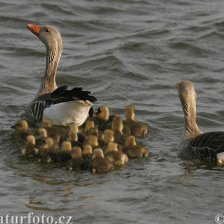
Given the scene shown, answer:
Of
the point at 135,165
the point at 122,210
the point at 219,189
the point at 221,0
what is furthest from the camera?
the point at 221,0

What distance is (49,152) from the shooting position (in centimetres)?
1040

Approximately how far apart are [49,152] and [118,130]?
4.44 ft

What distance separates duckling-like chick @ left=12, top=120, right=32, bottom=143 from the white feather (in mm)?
421

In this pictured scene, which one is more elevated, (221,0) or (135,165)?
(221,0)

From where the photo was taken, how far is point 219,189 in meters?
9.62

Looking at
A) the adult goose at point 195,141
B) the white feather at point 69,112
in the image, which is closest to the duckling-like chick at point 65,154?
the white feather at point 69,112

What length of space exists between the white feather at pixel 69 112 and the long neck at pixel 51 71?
1255 millimetres

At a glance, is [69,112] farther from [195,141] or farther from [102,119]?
[195,141]

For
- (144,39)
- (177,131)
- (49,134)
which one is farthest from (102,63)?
(49,134)

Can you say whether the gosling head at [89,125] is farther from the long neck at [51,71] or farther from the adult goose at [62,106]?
the long neck at [51,71]

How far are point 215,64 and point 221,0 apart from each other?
4237mm

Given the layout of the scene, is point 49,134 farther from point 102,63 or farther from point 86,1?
point 86,1

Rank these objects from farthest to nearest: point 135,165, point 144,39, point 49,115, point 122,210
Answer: point 144,39 < point 49,115 < point 135,165 < point 122,210

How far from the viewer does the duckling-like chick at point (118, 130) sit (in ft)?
36.8
